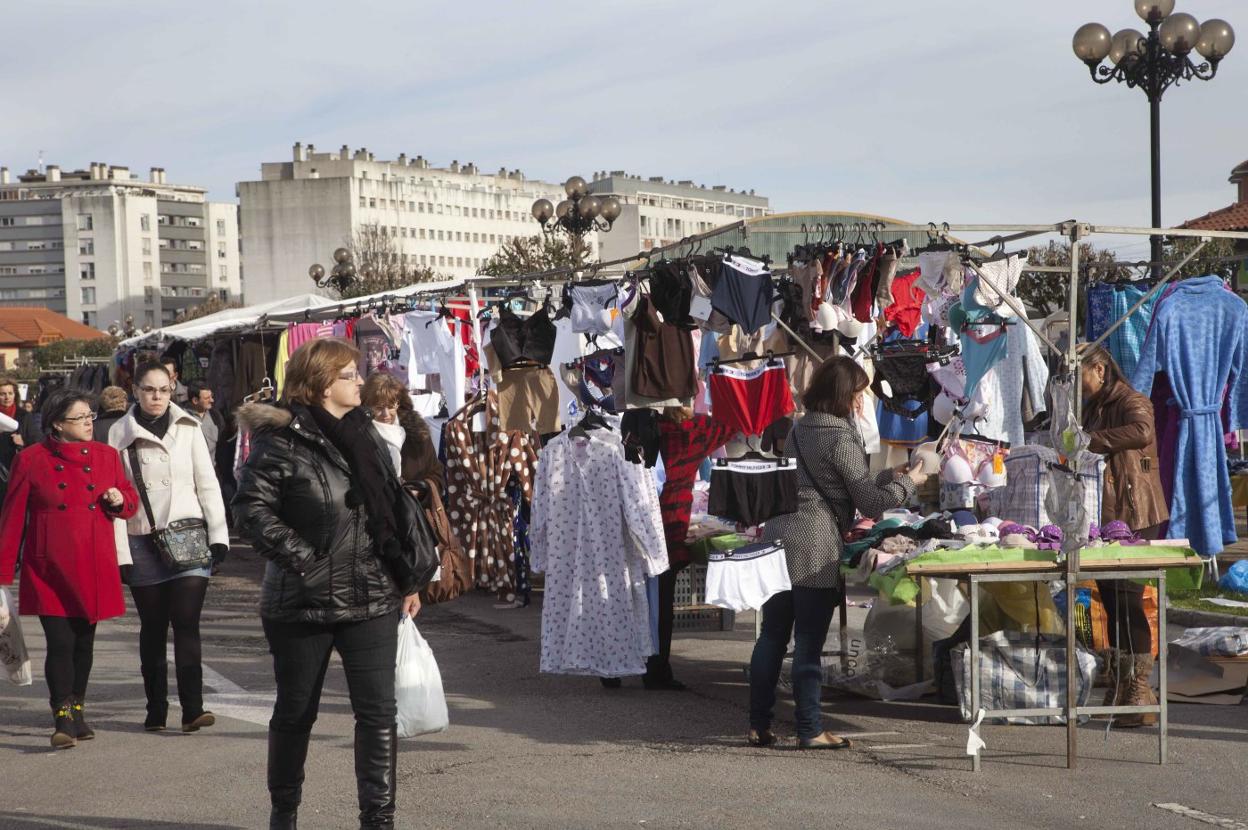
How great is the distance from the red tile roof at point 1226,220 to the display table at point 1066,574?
26395 millimetres

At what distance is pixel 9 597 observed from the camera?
26.2 ft

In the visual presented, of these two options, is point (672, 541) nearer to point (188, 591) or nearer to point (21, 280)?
point (188, 591)

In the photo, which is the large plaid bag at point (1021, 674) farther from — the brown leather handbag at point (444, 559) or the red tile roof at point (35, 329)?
the red tile roof at point (35, 329)

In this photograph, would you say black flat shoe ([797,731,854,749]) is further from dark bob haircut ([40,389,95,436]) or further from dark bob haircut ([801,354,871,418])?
dark bob haircut ([40,389,95,436])

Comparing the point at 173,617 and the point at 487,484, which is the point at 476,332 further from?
the point at 173,617

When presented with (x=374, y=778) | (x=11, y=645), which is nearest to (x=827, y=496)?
(x=374, y=778)

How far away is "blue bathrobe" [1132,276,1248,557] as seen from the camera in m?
11.3

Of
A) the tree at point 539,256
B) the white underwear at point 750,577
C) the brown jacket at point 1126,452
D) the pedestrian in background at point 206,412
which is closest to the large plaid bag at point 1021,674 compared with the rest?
the white underwear at point 750,577

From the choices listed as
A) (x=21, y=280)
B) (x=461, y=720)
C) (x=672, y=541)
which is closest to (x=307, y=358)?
(x=461, y=720)

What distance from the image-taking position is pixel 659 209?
132 meters

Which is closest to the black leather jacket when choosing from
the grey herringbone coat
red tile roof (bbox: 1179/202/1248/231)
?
the grey herringbone coat

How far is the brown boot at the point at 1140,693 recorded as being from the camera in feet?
24.9

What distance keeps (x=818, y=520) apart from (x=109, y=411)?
5996mm

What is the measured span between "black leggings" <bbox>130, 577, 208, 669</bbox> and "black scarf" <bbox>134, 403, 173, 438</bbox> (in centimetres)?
→ 79
